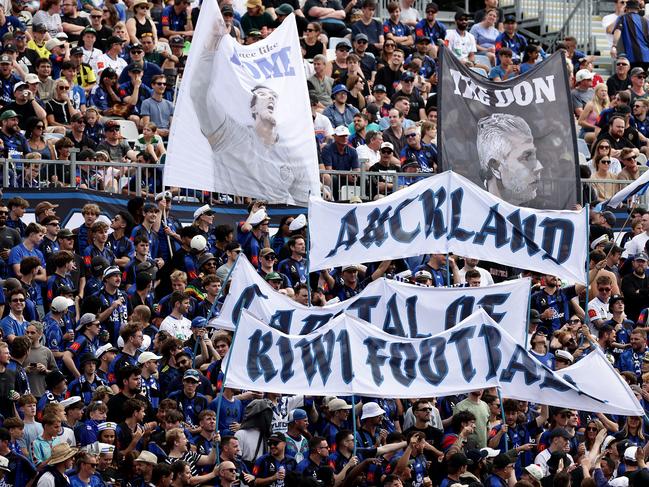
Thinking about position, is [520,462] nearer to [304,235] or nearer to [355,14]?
[304,235]

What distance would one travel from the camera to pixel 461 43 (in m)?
31.7

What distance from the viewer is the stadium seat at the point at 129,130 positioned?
26156 mm

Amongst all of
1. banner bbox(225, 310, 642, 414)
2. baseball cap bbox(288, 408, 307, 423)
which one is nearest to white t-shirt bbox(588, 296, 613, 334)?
banner bbox(225, 310, 642, 414)

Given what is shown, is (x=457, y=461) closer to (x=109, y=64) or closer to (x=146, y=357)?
(x=146, y=357)

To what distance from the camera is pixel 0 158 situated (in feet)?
77.3

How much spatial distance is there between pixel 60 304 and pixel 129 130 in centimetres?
592

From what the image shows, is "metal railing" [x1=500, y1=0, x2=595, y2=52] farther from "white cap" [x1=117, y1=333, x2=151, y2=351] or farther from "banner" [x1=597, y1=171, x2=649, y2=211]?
"white cap" [x1=117, y1=333, x2=151, y2=351]

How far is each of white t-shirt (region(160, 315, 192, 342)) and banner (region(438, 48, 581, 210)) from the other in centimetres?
382

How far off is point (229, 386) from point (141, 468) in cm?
120

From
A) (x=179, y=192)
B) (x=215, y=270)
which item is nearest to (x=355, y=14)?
(x=179, y=192)

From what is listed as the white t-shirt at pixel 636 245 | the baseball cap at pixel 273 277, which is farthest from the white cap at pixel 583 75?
the baseball cap at pixel 273 277

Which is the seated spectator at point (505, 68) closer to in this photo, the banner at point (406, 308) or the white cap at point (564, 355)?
the white cap at point (564, 355)

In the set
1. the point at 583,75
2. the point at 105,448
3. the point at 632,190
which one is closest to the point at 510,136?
the point at 632,190

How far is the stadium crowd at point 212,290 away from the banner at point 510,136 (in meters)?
1.01
